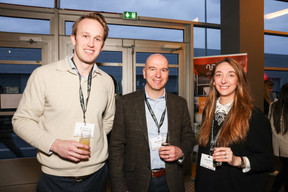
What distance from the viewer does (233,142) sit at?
57.5 inches

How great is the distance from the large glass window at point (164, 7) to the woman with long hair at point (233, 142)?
116 inches

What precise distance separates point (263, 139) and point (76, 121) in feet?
4.30

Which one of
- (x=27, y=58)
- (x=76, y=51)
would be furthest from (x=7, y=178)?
(x=76, y=51)

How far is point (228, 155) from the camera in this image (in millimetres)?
1336

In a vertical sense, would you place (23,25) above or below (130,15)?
below

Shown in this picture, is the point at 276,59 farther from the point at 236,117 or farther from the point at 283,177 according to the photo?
the point at 236,117

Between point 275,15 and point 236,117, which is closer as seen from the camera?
point 236,117

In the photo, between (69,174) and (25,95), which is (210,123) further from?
(25,95)

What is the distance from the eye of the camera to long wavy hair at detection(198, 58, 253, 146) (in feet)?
4.74

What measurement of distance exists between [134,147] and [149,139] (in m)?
0.14

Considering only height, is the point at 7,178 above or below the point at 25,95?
below

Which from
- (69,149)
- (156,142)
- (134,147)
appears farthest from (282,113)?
(69,149)

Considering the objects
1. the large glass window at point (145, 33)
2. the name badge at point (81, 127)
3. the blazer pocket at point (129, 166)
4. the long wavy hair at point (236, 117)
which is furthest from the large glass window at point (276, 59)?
the name badge at point (81, 127)

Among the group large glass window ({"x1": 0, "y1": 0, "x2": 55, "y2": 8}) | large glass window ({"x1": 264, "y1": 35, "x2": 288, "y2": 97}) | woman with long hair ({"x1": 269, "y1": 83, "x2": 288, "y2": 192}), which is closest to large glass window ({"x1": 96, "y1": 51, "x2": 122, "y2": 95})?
large glass window ({"x1": 0, "y1": 0, "x2": 55, "y2": 8})
